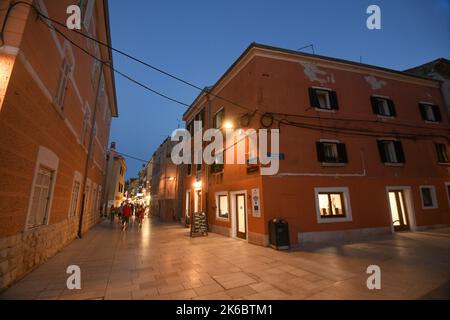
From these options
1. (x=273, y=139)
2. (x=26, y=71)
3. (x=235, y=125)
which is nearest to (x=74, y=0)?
(x=26, y=71)

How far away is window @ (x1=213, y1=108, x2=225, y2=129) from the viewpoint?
13.2m

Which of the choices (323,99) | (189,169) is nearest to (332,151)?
(323,99)

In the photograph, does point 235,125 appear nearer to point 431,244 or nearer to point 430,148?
point 431,244

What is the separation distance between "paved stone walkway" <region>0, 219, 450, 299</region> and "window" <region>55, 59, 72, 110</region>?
517cm

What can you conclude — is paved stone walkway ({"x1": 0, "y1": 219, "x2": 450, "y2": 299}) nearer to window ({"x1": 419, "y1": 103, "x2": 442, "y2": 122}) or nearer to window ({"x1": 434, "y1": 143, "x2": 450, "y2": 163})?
window ({"x1": 434, "y1": 143, "x2": 450, "y2": 163})

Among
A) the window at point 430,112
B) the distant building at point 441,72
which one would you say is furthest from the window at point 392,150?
the distant building at point 441,72

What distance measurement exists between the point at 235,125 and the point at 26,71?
8.62 m

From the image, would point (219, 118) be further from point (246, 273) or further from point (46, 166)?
point (246, 273)

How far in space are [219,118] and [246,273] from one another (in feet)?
33.2

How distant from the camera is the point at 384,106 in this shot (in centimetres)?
1276

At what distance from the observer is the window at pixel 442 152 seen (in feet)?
42.6

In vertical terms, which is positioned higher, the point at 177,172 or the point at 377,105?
the point at 377,105

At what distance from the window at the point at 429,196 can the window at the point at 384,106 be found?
4.68 m
